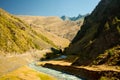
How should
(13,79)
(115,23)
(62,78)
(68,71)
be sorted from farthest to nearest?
(115,23) → (68,71) → (62,78) → (13,79)

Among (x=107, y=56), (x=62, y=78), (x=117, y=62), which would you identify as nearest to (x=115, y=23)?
(x=107, y=56)

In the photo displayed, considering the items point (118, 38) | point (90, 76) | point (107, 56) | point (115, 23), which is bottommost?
point (90, 76)

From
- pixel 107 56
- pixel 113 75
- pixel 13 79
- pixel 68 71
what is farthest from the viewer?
pixel 68 71

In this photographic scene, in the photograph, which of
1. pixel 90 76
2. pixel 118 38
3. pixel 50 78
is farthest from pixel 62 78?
pixel 118 38

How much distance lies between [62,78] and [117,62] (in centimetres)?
2445

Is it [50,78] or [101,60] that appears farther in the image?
[101,60]

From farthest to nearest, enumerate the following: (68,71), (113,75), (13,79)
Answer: (68,71) < (13,79) < (113,75)

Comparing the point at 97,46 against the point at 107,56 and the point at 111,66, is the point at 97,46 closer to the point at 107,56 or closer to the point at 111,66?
the point at 107,56

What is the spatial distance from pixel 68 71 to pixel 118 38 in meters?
33.6

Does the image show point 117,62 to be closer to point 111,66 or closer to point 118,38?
point 111,66

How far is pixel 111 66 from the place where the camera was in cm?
10425

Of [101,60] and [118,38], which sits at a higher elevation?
[118,38]

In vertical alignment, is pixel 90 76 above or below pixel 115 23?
below

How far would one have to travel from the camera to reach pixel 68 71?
129m
